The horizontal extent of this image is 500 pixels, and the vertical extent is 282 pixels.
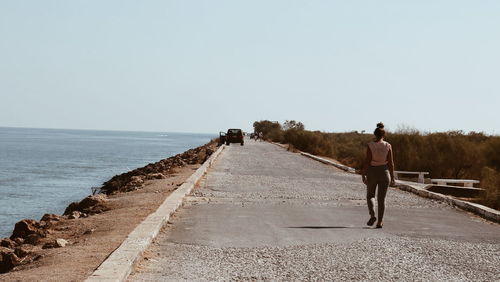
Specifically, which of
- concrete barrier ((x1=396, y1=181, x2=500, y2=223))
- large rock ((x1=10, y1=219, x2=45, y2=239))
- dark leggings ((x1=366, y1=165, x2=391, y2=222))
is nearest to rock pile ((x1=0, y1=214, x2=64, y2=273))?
large rock ((x1=10, y1=219, x2=45, y2=239))

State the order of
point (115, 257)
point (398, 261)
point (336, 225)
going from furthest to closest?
1. point (336, 225)
2. point (398, 261)
3. point (115, 257)

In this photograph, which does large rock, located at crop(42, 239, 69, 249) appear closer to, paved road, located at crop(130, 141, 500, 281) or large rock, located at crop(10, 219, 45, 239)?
paved road, located at crop(130, 141, 500, 281)

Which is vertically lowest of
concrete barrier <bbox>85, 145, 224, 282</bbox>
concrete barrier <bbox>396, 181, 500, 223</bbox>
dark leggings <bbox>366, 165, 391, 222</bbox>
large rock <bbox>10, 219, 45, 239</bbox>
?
large rock <bbox>10, 219, 45, 239</bbox>

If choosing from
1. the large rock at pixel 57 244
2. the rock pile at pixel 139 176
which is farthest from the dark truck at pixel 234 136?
the large rock at pixel 57 244

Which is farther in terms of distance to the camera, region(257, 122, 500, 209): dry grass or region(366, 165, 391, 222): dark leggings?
region(257, 122, 500, 209): dry grass

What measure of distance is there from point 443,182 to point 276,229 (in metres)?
15.3

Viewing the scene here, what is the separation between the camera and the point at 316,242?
9.66 meters

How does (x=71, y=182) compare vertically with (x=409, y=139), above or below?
below

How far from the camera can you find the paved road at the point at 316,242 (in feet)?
25.0

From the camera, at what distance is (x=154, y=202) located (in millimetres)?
14594

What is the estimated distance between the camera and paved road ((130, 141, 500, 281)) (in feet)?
25.0

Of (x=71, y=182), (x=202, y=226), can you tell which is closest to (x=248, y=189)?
(x=202, y=226)

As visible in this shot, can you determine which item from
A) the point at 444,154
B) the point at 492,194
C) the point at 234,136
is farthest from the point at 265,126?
the point at 492,194

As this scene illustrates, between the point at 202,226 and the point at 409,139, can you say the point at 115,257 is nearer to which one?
the point at 202,226
